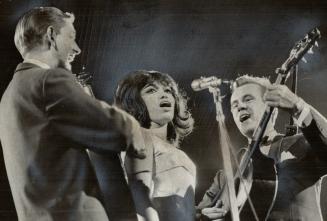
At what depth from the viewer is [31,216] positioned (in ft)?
2.31

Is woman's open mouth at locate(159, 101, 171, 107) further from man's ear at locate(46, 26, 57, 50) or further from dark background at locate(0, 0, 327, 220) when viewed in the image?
man's ear at locate(46, 26, 57, 50)

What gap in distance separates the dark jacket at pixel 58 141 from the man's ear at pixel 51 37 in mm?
65

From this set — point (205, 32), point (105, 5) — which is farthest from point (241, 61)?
point (105, 5)

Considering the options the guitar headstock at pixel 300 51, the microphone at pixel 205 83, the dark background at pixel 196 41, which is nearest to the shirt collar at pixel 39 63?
the dark background at pixel 196 41

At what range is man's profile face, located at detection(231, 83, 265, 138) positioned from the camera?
0.91 meters

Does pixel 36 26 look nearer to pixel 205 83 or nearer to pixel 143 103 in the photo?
pixel 143 103

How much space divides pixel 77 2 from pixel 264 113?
0.44 meters

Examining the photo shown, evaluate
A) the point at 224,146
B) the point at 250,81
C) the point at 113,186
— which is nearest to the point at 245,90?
the point at 250,81

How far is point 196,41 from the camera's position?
3.20 feet

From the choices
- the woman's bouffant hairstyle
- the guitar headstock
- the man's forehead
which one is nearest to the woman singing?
the woman's bouffant hairstyle

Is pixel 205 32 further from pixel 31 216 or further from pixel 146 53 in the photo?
pixel 31 216

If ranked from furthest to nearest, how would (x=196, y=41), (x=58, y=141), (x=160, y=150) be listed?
A: (x=196, y=41)
(x=160, y=150)
(x=58, y=141)

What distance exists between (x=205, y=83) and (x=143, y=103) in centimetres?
14

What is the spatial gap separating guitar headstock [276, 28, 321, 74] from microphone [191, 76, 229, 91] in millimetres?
120
